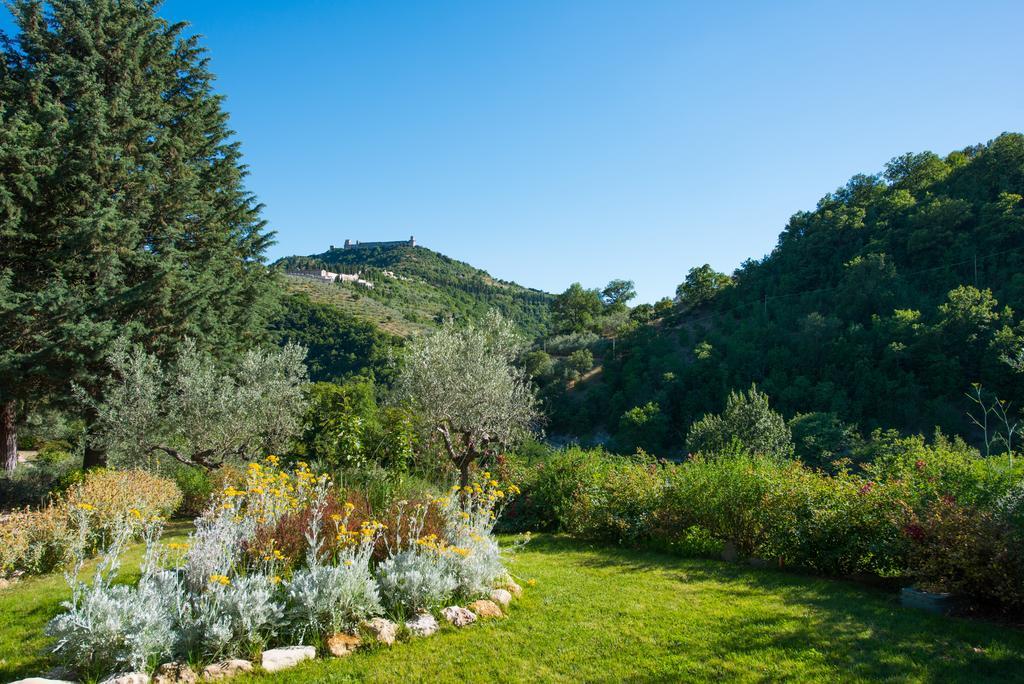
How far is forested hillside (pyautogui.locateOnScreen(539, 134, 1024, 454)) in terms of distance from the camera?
37.7 metres

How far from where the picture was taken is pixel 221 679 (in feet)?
12.2

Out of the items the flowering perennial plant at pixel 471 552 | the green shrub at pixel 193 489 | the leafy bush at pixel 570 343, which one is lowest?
the green shrub at pixel 193 489

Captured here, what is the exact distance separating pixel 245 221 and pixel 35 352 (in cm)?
805

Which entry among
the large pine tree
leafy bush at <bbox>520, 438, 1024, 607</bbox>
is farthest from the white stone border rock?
the large pine tree

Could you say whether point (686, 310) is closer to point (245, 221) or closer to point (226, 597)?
point (245, 221)

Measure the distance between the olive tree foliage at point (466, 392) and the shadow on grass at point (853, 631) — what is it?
573cm

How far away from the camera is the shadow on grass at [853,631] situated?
13.4ft

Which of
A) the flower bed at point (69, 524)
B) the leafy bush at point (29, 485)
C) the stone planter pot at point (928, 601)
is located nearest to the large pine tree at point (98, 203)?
the leafy bush at point (29, 485)

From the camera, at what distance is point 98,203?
13.2 m

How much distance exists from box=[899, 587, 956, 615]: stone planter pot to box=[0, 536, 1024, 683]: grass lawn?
150 millimetres

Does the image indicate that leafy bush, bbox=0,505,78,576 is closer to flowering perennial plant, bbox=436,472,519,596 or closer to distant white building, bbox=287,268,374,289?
flowering perennial plant, bbox=436,472,519,596

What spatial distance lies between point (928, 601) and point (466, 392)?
8.60 metres

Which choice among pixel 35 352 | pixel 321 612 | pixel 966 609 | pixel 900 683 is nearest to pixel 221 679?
pixel 321 612

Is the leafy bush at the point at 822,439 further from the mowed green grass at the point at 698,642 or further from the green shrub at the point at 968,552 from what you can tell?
the mowed green grass at the point at 698,642
